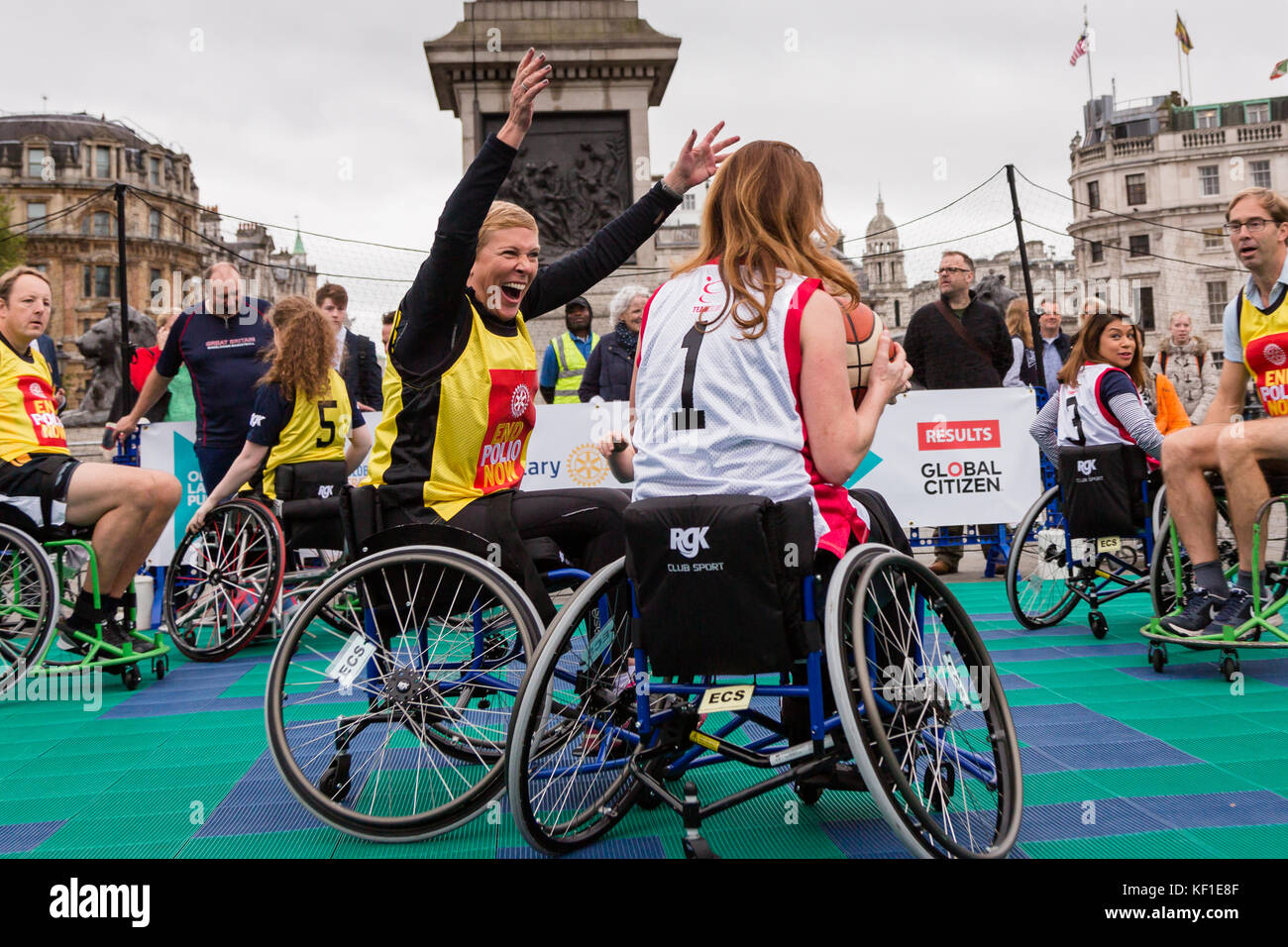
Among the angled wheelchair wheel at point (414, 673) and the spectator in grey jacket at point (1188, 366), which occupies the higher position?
the spectator in grey jacket at point (1188, 366)

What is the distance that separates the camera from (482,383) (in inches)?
135

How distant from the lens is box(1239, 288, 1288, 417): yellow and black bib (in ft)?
16.3

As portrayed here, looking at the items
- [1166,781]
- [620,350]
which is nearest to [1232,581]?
[1166,781]

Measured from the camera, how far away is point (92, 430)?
1959 cm

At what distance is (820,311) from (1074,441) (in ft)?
13.1

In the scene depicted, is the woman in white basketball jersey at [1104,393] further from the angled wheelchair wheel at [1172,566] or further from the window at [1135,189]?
the window at [1135,189]

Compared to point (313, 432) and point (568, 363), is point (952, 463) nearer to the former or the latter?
point (568, 363)

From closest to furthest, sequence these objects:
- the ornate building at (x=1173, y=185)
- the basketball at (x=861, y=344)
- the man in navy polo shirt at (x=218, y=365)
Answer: the basketball at (x=861, y=344) → the man in navy polo shirt at (x=218, y=365) → the ornate building at (x=1173, y=185)

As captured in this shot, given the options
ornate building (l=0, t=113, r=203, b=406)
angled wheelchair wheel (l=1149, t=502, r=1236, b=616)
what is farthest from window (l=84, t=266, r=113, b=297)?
angled wheelchair wheel (l=1149, t=502, r=1236, b=616)

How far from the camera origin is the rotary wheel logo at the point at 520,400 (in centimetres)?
352

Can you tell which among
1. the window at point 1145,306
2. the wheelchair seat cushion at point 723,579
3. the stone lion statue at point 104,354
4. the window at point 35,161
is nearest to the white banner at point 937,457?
the wheelchair seat cushion at point 723,579

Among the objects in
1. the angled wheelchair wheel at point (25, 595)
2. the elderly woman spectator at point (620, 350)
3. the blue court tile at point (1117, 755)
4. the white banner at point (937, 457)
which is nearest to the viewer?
the blue court tile at point (1117, 755)

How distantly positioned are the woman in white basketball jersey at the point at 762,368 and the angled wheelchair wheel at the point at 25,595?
3365mm

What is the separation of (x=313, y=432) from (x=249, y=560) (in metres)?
0.84
